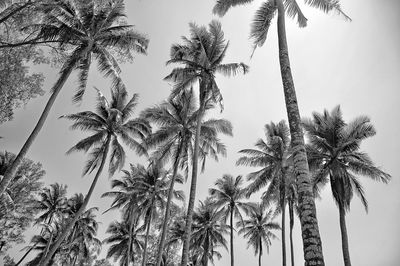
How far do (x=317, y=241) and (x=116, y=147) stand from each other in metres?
20.9

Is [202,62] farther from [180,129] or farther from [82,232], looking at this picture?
[82,232]

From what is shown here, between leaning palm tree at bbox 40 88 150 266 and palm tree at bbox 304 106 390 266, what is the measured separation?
12963mm

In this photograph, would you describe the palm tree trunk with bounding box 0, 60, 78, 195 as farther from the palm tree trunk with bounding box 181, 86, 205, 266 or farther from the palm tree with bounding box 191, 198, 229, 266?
the palm tree with bounding box 191, 198, 229, 266

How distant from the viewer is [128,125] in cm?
2430

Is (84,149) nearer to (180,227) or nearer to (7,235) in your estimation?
(7,235)

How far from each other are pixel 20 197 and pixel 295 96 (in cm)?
2782

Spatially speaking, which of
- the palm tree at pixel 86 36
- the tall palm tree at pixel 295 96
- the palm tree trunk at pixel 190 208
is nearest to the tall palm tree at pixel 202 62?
the palm tree trunk at pixel 190 208

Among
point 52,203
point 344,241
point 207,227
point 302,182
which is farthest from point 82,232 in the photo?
point 302,182

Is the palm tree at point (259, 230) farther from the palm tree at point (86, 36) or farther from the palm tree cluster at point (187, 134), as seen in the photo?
the palm tree at point (86, 36)

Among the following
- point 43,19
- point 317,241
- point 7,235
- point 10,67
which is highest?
point 43,19

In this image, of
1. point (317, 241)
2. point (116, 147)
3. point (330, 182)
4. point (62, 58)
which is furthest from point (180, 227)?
point (317, 241)

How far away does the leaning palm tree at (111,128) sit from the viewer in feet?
76.6

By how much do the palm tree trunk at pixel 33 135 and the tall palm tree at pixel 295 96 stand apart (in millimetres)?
8632

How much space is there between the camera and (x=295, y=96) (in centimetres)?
889
